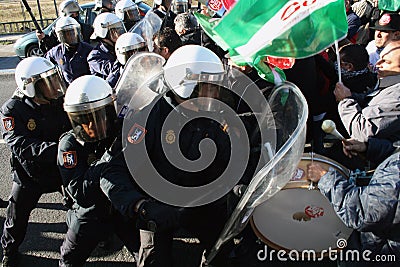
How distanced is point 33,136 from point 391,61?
8.83 feet

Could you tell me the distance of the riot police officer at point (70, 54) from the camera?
17.9 ft

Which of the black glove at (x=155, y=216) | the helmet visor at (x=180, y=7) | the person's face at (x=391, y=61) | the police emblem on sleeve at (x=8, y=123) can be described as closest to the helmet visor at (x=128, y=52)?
the police emblem on sleeve at (x=8, y=123)

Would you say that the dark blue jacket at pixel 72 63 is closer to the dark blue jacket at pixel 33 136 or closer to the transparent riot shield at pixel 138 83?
the transparent riot shield at pixel 138 83

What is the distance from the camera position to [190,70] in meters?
2.74

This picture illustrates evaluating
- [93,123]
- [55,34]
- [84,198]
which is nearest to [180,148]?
[93,123]

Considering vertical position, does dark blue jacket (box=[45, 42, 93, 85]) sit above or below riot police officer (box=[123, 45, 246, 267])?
below

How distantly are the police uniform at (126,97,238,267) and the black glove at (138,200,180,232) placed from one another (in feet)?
0.45

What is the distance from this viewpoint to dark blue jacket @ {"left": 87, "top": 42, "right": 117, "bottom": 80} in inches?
194

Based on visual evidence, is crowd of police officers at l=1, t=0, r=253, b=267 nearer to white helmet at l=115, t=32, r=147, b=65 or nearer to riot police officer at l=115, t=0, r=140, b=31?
white helmet at l=115, t=32, r=147, b=65

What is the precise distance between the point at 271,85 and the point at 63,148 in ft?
5.28

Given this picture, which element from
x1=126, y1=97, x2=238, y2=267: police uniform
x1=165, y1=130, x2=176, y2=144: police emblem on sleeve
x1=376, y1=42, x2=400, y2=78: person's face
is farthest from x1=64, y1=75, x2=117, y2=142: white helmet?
x1=376, y1=42, x2=400, y2=78: person's face

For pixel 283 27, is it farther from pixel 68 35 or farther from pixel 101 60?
pixel 68 35

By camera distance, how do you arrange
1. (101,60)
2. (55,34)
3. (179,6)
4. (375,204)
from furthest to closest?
(179,6), (55,34), (101,60), (375,204)

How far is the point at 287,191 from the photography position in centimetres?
280
